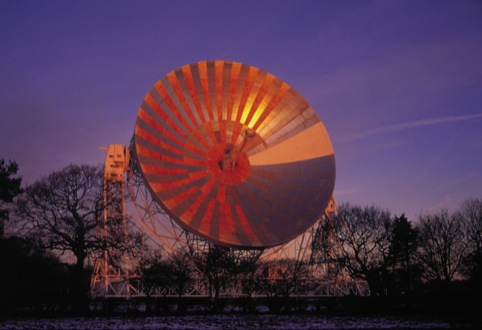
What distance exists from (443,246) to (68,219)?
129 feet

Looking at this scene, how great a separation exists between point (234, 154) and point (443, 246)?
29448mm

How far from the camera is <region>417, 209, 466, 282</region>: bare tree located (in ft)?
160

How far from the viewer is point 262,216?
34188 millimetres

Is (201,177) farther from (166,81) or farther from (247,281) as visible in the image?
(247,281)

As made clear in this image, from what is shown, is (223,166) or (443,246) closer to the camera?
(223,166)

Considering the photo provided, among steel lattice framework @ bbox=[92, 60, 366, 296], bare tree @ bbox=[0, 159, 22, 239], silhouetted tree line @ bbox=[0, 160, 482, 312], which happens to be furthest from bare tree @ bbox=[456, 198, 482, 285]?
bare tree @ bbox=[0, 159, 22, 239]

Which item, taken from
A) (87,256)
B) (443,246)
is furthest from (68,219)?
(443,246)

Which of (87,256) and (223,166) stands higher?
(223,166)

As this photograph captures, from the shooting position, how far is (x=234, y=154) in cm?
3503

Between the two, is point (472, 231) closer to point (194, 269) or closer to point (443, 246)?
point (443, 246)

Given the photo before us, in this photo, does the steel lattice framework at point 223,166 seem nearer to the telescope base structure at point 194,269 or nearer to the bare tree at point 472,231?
the telescope base structure at point 194,269

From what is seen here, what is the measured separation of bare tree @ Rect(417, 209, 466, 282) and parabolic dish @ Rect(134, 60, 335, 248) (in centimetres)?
2026

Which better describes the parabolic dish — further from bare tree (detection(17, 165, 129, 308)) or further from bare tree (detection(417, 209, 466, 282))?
bare tree (detection(417, 209, 466, 282))

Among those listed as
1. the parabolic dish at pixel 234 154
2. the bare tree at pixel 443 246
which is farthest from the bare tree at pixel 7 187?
the bare tree at pixel 443 246
